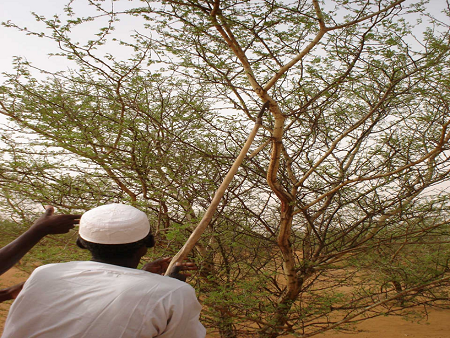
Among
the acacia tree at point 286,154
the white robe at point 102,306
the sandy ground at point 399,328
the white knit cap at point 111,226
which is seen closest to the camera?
the white robe at point 102,306

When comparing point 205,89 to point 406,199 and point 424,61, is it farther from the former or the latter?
point 406,199

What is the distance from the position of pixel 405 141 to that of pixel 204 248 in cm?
281

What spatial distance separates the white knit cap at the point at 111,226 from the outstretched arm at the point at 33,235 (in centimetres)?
19

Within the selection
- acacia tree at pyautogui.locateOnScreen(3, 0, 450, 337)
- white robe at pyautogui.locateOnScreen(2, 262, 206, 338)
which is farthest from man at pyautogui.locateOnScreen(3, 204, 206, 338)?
acacia tree at pyautogui.locateOnScreen(3, 0, 450, 337)

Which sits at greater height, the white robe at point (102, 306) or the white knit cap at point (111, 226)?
the white knit cap at point (111, 226)

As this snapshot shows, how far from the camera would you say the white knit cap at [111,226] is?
114 cm

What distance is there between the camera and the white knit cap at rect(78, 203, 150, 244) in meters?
1.14

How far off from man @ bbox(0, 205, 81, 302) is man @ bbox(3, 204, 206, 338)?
0.61 feet

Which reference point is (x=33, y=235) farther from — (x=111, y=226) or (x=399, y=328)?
(x=399, y=328)

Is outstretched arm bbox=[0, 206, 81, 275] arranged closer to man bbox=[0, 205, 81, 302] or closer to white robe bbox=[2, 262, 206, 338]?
man bbox=[0, 205, 81, 302]

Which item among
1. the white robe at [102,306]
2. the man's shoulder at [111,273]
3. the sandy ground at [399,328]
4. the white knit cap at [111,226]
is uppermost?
the white knit cap at [111,226]

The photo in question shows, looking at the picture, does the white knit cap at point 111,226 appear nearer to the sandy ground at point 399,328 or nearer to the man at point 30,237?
the man at point 30,237

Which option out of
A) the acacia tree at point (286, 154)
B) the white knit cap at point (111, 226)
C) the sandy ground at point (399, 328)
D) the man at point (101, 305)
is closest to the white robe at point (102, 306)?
the man at point (101, 305)

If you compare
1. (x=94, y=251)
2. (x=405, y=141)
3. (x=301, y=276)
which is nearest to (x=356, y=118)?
(x=405, y=141)
